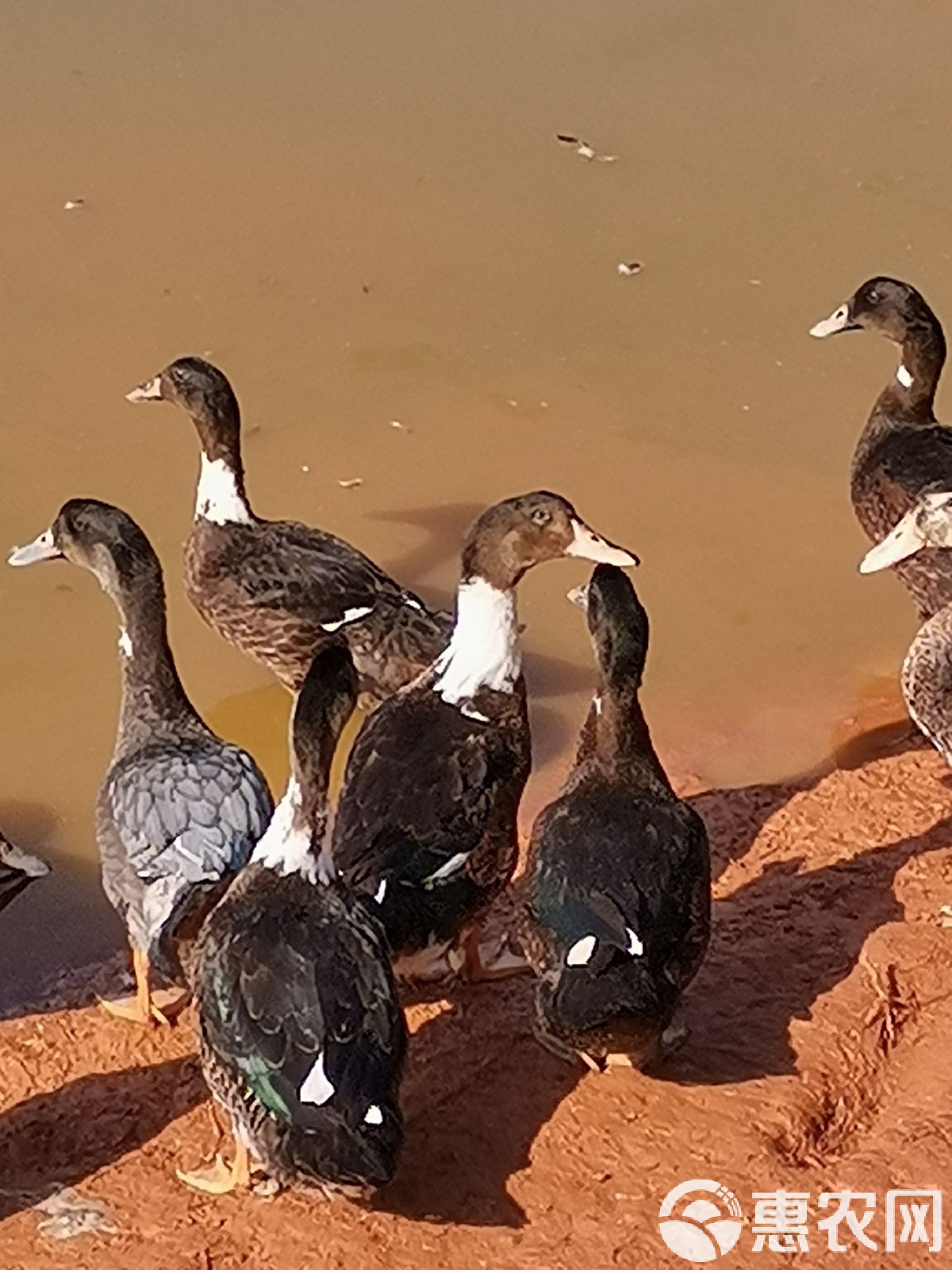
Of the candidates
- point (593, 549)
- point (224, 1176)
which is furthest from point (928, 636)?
point (224, 1176)

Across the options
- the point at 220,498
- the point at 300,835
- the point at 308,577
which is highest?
the point at 300,835

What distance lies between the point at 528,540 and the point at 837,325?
2.63 metres

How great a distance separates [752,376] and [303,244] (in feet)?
7.13

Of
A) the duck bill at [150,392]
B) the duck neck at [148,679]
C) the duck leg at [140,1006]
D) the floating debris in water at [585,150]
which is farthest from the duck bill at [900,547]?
the floating debris in water at [585,150]

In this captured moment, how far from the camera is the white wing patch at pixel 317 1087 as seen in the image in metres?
4.52

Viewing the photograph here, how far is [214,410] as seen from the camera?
733 cm

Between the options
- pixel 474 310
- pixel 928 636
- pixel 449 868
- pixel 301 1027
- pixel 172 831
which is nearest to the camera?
pixel 301 1027

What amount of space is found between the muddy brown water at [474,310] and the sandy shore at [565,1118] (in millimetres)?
938

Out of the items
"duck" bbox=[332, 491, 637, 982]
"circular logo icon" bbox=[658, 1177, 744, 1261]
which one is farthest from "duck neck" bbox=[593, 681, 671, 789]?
"circular logo icon" bbox=[658, 1177, 744, 1261]

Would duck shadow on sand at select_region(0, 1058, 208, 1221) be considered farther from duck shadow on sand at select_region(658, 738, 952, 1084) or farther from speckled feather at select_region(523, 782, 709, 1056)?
duck shadow on sand at select_region(658, 738, 952, 1084)

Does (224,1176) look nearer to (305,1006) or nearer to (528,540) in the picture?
(305,1006)

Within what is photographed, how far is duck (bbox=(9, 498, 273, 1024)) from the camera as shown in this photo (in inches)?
215

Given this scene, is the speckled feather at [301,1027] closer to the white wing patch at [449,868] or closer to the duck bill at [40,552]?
the white wing patch at [449,868]

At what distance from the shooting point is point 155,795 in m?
5.74
